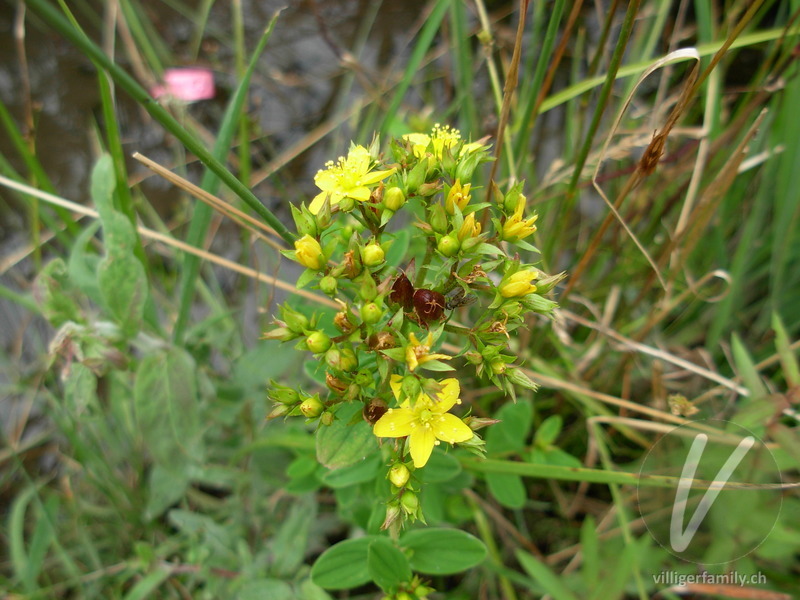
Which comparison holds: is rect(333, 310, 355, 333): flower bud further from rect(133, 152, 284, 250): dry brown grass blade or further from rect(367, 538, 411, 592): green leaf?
rect(367, 538, 411, 592): green leaf

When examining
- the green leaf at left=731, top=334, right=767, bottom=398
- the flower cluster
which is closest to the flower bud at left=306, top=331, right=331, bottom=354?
the flower cluster

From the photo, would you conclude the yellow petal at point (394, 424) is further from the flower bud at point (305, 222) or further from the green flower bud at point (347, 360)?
the flower bud at point (305, 222)

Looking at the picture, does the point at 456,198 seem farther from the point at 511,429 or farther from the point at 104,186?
the point at 104,186

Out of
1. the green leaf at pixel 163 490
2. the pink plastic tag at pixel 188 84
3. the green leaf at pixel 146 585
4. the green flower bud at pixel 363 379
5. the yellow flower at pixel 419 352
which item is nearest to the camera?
the yellow flower at pixel 419 352

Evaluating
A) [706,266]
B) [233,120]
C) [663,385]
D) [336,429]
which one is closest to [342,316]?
[336,429]

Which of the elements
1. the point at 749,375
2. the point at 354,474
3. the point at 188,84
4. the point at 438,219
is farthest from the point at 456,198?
the point at 188,84

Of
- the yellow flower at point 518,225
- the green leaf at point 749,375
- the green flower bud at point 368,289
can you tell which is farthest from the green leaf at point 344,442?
the green leaf at point 749,375
